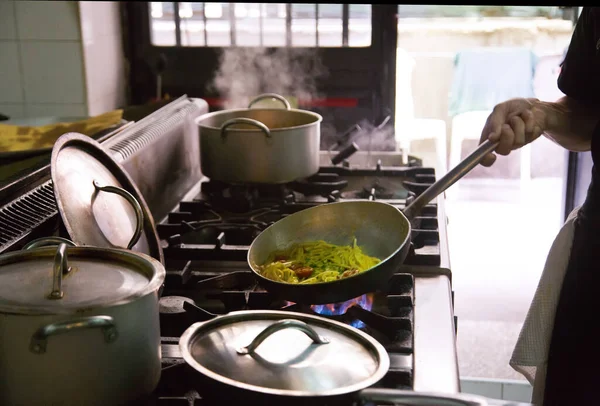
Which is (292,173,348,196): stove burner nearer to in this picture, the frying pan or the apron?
A: the frying pan

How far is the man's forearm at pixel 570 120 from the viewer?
1.49 m

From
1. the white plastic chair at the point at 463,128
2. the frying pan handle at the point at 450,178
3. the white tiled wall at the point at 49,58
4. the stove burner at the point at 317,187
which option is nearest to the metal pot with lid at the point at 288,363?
the frying pan handle at the point at 450,178

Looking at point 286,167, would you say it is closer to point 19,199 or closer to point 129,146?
point 129,146

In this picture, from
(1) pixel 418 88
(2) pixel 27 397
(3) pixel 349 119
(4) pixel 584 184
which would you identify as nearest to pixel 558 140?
(2) pixel 27 397

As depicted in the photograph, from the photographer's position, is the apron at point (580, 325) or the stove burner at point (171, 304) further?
the apron at point (580, 325)

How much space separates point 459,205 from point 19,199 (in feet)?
12.6

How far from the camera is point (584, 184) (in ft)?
10.1

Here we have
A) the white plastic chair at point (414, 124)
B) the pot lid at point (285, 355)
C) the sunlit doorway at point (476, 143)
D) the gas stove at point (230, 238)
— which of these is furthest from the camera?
the white plastic chair at point (414, 124)

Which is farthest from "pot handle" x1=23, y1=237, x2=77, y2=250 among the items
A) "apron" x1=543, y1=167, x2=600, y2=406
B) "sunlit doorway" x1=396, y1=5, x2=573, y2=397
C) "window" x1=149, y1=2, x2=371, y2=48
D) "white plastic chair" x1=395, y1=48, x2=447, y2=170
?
"white plastic chair" x1=395, y1=48, x2=447, y2=170

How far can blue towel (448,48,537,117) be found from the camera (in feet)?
15.0

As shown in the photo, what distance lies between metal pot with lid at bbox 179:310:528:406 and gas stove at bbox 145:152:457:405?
0.07 meters

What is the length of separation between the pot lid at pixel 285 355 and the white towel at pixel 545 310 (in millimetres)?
722

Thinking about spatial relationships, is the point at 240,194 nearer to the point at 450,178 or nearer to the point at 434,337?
the point at 450,178

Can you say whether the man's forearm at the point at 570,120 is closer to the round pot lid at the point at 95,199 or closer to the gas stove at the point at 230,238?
the gas stove at the point at 230,238
